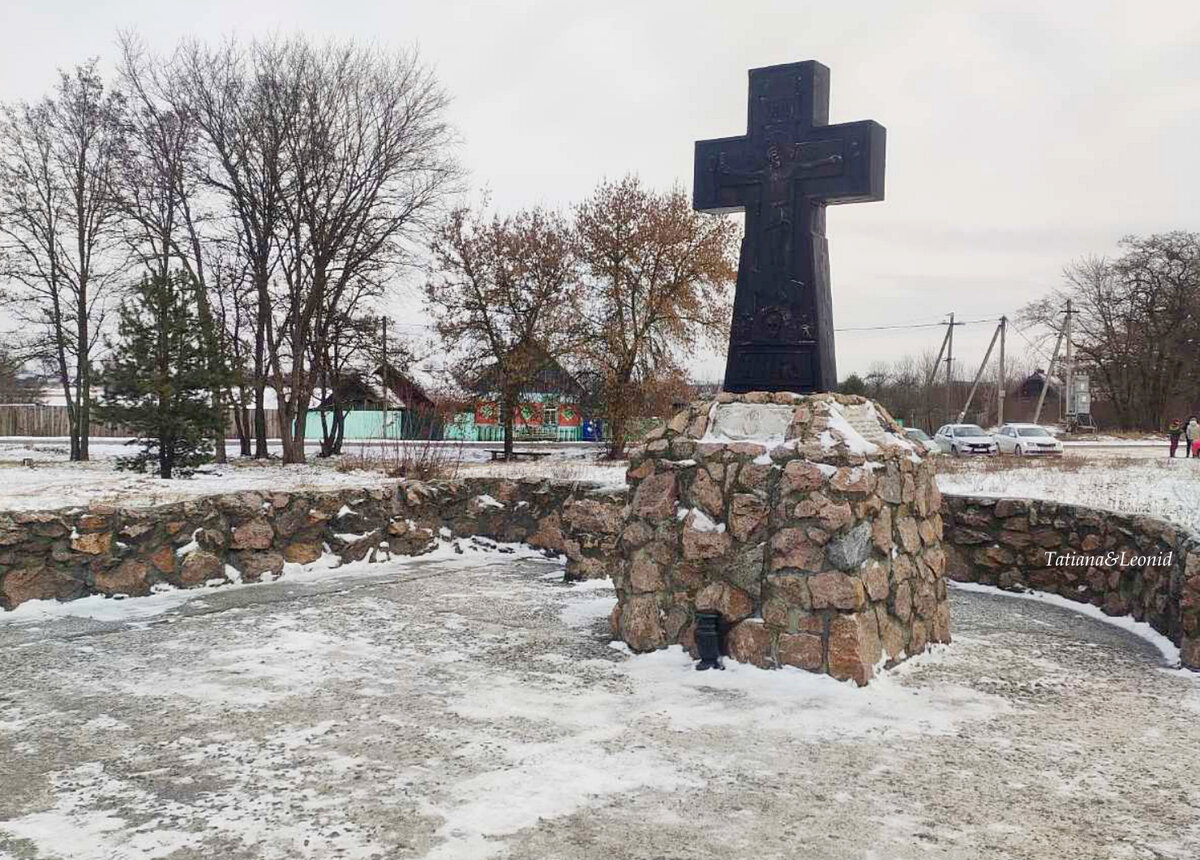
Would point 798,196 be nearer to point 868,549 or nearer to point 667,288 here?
point 868,549

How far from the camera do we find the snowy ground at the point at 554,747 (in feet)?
11.0

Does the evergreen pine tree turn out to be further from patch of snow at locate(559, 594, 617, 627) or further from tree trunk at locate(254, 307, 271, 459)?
patch of snow at locate(559, 594, 617, 627)

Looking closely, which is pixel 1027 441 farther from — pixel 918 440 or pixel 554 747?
pixel 554 747

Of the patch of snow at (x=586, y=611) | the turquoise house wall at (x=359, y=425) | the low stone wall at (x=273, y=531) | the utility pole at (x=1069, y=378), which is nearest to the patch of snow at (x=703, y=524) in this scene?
the patch of snow at (x=586, y=611)

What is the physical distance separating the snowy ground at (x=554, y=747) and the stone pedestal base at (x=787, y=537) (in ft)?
0.78

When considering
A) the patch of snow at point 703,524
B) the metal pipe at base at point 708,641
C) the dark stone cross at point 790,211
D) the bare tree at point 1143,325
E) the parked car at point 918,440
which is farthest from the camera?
the bare tree at point 1143,325

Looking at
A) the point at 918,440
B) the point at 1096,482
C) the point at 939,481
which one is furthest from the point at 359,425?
the point at 918,440

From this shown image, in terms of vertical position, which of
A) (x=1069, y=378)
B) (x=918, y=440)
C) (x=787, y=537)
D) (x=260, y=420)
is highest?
(x=1069, y=378)

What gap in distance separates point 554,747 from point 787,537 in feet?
6.62

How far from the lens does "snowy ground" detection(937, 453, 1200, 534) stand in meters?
12.3

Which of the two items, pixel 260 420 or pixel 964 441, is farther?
pixel 964 441

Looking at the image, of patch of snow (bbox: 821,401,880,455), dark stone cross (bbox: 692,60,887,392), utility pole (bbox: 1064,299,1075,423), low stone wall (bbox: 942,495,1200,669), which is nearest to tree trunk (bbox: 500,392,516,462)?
low stone wall (bbox: 942,495,1200,669)

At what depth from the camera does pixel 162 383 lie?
635 inches

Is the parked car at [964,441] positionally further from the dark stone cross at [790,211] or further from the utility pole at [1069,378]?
the dark stone cross at [790,211]
